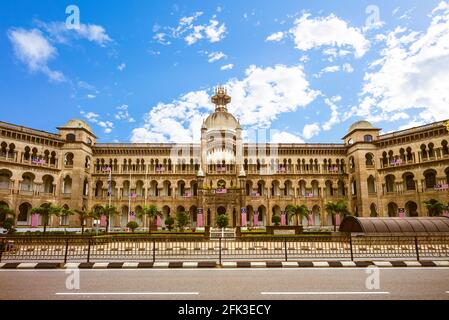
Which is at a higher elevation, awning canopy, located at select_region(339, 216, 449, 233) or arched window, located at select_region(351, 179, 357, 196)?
arched window, located at select_region(351, 179, 357, 196)

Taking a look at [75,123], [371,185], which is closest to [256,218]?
[371,185]

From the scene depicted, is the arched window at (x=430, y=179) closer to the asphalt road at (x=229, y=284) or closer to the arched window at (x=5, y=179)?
the asphalt road at (x=229, y=284)

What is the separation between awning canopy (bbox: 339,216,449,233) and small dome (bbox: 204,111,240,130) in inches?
1526

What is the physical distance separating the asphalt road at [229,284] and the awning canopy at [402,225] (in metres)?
12.6

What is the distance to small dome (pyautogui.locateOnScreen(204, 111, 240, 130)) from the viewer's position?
199 ft

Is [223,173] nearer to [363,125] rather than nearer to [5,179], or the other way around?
[363,125]

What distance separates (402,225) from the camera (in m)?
24.2

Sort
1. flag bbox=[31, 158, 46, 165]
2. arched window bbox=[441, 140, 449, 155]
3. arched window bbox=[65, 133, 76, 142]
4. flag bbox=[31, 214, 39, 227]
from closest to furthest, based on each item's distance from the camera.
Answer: arched window bbox=[441, 140, 449, 155] < flag bbox=[31, 214, 39, 227] < flag bbox=[31, 158, 46, 165] < arched window bbox=[65, 133, 76, 142]

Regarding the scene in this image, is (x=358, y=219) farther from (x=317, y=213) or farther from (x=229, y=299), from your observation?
(x=317, y=213)

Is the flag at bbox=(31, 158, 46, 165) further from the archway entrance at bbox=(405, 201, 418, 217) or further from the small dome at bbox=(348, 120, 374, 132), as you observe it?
the archway entrance at bbox=(405, 201, 418, 217)

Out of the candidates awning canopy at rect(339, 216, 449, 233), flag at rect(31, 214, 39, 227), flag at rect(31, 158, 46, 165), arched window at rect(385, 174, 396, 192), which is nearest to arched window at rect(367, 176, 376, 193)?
arched window at rect(385, 174, 396, 192)
